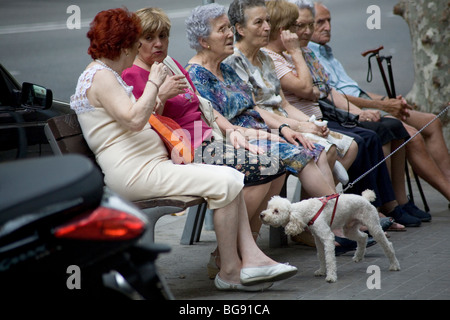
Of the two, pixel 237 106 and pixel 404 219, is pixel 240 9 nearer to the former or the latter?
pixel 237 106

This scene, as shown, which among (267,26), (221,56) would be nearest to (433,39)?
(267,26)

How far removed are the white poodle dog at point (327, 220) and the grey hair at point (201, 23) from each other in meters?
1.39

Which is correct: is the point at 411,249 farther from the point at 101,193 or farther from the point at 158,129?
the point at 101,193

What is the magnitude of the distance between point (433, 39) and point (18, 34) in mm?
5075

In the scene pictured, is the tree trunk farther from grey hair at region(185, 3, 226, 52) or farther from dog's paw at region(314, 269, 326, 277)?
dog's paw at region(314, 269, 326, 277)

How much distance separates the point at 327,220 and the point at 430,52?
5539 millimetres

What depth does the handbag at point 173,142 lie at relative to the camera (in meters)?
4.20

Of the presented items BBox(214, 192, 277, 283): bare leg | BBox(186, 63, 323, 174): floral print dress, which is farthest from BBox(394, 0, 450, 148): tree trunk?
BBox(214, 192, 277, 283): bare leg

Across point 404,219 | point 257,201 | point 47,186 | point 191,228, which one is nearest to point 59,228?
point 47,186

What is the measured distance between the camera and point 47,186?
1.88 metres

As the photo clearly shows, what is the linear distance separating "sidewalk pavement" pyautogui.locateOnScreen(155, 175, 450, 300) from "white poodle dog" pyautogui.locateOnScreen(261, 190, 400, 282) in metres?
0.14

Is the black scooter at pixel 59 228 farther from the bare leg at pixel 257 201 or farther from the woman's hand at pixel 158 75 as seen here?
the bare leg at pixel 257 201

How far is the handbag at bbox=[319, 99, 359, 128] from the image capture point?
627cm

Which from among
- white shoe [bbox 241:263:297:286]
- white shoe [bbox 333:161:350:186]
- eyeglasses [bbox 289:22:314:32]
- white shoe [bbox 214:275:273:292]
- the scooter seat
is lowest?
white shoe [bbox 214:275:273:292]
